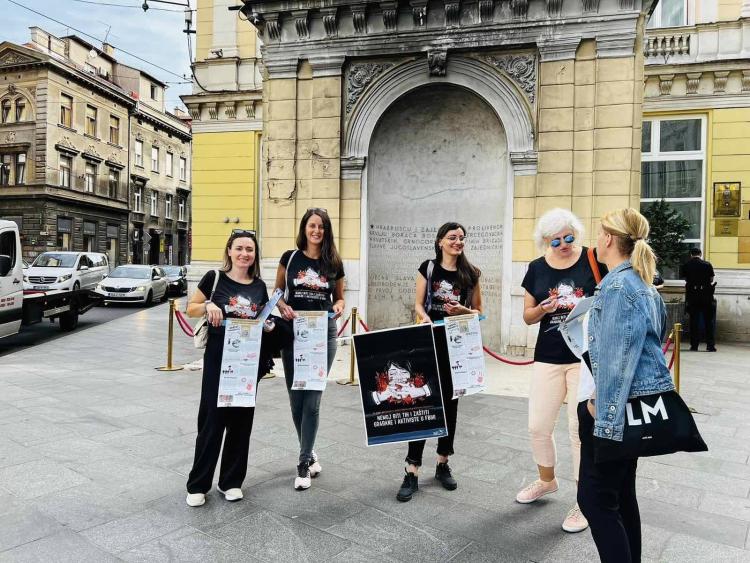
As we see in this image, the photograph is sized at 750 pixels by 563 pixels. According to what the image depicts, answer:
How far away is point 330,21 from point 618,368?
31.9 feet

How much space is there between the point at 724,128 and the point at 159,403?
43.3 ft

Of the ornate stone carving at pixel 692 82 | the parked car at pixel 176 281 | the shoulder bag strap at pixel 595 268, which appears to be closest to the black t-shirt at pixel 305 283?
the shoulder bag strap at pixel 595 268

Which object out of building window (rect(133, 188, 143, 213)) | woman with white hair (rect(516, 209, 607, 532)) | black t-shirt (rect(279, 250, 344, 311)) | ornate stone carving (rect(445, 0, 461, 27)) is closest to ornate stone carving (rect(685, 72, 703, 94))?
ornate stone carving (rect(445, 0, 461, 27))

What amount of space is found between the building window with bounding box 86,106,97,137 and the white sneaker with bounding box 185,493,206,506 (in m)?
42.1

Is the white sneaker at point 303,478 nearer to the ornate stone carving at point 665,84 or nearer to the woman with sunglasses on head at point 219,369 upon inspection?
the woman with sunglasses on head at point 219,369

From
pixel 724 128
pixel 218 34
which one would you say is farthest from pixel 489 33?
pixel 218 34

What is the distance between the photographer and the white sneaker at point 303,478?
4191 millimetres

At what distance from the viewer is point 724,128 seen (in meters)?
13.2

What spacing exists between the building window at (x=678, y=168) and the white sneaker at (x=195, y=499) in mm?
12680

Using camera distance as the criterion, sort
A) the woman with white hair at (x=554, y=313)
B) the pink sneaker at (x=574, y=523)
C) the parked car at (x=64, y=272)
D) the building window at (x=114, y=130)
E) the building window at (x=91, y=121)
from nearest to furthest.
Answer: the pink sneaker at (x=574, y=523), the woman with white hair at (x=554, y=313), the parked car at (x=64, y=272), the building window at (x=91, y=121), the building window at (x=114, y=130)

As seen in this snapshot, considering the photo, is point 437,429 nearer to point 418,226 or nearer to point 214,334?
point 214,334

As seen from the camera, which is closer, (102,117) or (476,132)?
(476,132)

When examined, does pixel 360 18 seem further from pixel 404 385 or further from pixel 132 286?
pixel 132 286

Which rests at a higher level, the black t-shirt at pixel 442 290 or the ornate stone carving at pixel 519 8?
the ornate stone carving at pixel 519 8
